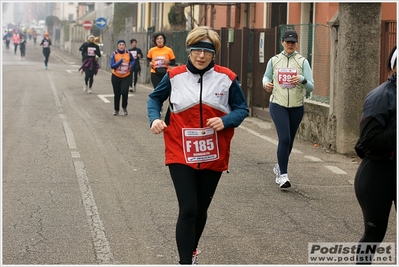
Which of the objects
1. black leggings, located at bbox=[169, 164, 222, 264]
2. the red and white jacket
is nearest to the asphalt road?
black leggings, located at bbox=[169, 164, 222, 264]

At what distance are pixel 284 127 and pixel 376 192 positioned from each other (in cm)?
439

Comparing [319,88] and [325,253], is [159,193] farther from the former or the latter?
[319,88]

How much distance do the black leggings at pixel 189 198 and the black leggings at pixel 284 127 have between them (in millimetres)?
3599

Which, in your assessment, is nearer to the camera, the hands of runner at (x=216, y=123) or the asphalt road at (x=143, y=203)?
the hands of runner at (x=216, y=123)

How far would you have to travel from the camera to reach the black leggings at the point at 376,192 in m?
5.09

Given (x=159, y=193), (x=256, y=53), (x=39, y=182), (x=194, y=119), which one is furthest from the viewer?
(x=256, y=53)

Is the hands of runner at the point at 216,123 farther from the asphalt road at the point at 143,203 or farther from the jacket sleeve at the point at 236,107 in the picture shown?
the asphalt road at the point at 143,203

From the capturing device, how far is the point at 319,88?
47.5 ft

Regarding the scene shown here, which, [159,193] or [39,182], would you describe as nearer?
[159,193]

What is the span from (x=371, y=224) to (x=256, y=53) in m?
13.8

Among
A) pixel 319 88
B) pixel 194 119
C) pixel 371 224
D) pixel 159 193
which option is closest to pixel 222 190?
pixel 159 193

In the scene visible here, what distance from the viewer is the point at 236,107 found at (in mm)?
6008

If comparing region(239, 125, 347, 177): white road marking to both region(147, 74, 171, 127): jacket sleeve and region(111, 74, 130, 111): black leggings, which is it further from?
region(147, 74, 171, 127): jacket sleeve

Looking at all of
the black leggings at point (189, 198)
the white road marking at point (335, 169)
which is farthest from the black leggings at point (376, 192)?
the white road marking at point (335, 169)
